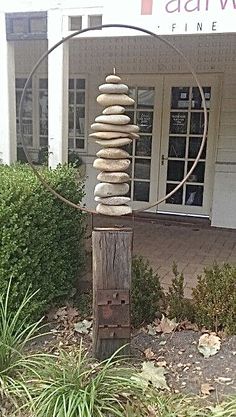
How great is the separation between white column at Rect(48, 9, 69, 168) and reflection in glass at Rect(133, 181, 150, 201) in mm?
3320

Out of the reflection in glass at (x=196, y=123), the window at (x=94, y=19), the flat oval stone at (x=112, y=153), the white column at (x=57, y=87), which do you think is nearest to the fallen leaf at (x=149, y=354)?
the flat oval stone at (x=112, y=153)

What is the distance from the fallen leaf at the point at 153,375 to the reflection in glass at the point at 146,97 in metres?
4.80

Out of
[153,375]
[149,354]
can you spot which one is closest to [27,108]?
[149,354]

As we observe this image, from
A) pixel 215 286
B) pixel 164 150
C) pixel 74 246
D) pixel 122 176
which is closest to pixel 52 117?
pixel 74 246

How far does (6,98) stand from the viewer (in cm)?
394

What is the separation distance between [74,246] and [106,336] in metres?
1.17

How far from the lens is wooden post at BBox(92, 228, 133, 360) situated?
2.71 m

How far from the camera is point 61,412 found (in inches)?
84.4

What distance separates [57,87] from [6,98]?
1.65ft

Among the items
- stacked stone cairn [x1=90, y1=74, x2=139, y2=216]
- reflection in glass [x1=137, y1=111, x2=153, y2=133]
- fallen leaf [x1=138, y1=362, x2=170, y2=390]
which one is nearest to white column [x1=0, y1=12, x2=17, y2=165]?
stacked stone cairn [x1=90, y1=74, x2=139, y2=216]

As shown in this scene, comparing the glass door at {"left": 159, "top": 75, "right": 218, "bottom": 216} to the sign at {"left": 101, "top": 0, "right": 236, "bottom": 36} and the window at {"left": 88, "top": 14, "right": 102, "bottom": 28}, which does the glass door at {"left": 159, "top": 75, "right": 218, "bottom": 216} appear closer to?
the window at {"left": 88, "top": 14, "right": 102, "bottom": 28}

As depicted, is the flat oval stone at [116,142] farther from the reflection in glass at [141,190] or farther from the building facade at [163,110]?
the reflection in glass at [141,190]

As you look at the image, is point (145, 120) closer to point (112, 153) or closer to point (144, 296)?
point (144, 296)

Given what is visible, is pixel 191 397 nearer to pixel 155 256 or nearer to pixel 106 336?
pixel 106 336
